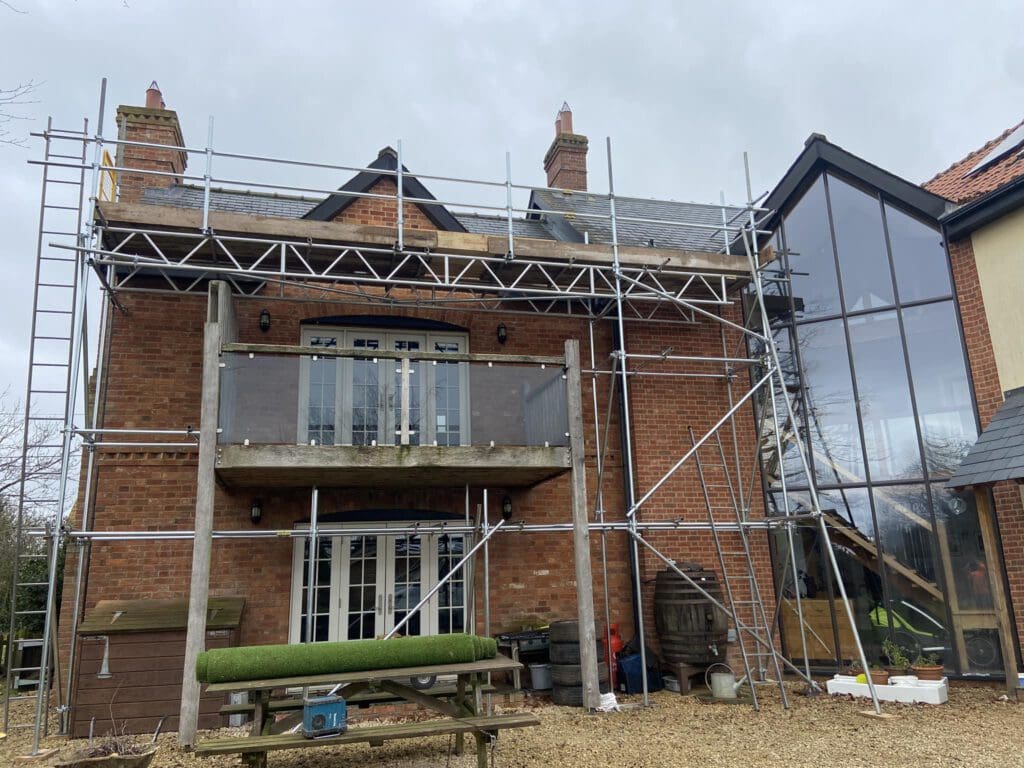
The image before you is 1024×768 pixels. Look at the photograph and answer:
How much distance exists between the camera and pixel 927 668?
26.9 feet

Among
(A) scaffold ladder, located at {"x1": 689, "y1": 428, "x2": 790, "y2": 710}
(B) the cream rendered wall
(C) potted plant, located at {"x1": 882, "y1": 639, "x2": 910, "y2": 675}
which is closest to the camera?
(C) potted plant, located at {"x1": 882, "y1": 639, "x2": 910, "y2": 675}

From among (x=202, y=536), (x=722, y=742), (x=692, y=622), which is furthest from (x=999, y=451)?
(x=202, y=536)

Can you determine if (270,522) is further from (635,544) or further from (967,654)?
(967,654)

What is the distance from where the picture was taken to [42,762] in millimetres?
6375

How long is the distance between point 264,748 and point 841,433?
796cm

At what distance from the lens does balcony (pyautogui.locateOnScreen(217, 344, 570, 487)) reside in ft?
24.1

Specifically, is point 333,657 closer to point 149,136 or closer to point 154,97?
point 149,136

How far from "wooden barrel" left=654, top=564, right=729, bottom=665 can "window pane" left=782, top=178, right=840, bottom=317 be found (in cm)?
423

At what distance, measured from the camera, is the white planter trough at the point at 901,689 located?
26.0 ft

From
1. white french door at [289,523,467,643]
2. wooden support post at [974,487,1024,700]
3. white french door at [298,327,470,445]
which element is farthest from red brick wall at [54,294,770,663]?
wooden support post at [974,487,1024,700]

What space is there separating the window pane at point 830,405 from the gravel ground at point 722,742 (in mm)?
2943

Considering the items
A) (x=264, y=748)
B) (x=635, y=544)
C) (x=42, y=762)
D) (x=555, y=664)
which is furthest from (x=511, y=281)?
(x=42, y=762)

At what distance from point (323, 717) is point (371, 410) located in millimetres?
3369

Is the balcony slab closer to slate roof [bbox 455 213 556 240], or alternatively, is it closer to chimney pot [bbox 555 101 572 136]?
slate roof [bbox 455 213 556 240]
